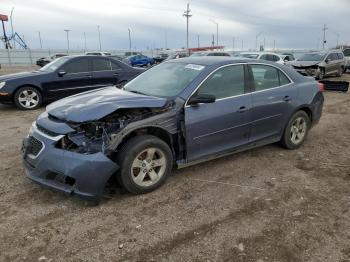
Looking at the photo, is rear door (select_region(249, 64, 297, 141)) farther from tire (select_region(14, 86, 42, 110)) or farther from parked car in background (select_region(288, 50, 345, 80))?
parked car in background (select_region(288, 50, 345, 80))

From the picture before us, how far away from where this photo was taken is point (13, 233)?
10.8ft

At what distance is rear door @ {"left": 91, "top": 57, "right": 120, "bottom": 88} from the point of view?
1007 centimetres

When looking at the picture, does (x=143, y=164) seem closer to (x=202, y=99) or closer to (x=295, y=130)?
(x=202, y=99)

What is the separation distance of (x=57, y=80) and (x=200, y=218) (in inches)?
285

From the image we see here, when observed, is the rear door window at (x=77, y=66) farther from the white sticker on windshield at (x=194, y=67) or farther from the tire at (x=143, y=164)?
the tire at (x=143, y=164)

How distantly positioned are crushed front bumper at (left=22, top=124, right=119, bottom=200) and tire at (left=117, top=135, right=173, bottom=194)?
18 centimetres

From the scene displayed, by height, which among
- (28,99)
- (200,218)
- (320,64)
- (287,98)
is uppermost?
(320,64)

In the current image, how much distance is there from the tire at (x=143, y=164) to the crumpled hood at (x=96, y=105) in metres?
0.42

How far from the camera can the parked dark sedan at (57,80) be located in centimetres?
916

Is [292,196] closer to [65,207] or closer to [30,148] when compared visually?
[65,207]

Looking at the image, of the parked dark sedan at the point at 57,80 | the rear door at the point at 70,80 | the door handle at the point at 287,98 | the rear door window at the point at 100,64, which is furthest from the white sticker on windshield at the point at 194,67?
the rear door window at the point at 100,64

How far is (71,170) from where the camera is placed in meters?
3.56

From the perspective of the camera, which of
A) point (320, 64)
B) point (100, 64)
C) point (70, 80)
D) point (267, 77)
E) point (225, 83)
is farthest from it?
point (320, 64)

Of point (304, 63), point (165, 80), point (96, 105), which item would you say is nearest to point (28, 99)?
point (165, 80)
